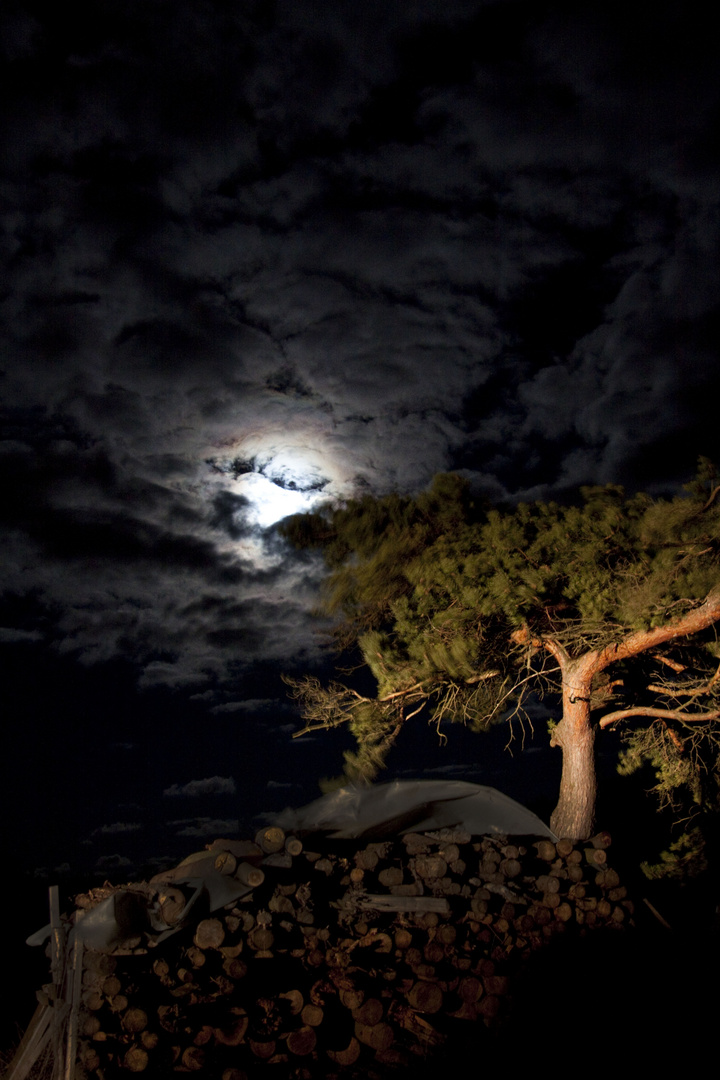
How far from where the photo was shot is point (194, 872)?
538cm

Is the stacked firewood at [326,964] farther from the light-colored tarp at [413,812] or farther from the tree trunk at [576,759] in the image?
the tree trunk at [576,759]

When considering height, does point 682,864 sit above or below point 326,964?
below

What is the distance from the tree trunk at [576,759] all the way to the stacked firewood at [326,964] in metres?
1.96

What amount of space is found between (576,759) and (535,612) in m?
2.32

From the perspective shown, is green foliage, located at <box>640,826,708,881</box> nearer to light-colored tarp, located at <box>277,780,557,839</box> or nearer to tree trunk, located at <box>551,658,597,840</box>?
tree trunk, located at <box>551,658,597,840</box>

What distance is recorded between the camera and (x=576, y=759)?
896 centimetres

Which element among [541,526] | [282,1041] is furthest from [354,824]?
[541,526]

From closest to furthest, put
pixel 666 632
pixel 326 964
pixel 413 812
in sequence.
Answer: pixel 326 964 → pixel 413 812 → pixel 666 632

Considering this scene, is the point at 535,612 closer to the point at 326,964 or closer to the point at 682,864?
the point at 682,864

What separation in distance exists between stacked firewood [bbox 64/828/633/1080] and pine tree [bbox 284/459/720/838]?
236cm

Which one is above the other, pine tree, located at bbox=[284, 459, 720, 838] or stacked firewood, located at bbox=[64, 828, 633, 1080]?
pine tree, located at bbox=[284, 459, 720, 838]

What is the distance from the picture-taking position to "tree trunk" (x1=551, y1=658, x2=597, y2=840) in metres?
8.70

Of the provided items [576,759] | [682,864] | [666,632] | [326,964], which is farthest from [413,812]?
[682,864]

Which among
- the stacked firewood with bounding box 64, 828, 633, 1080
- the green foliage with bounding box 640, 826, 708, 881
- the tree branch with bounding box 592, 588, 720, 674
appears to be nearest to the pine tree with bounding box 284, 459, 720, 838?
the tree branch with bounding box 592, 588, 720, 674
